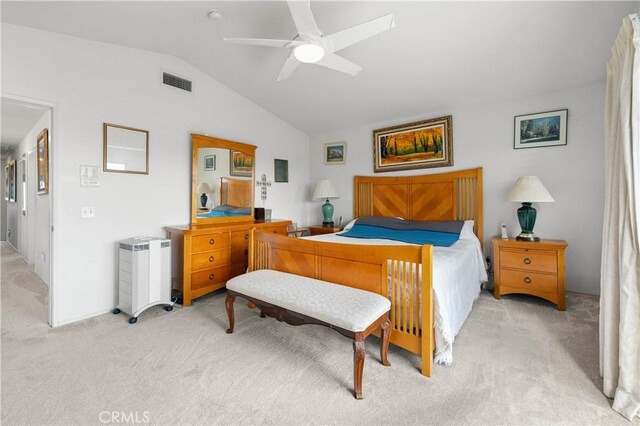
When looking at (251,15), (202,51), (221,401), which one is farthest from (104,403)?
(202,51)

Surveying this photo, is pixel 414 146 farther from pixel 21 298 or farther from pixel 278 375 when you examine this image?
pixel 21 298

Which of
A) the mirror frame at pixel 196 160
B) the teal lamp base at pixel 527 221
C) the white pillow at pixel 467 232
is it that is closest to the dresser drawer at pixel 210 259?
the mirror frame at pixel 196 160

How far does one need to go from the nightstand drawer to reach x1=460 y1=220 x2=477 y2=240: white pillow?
1.62ft

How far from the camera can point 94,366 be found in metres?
1.96

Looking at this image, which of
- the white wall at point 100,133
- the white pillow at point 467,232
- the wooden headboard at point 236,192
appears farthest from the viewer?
the wooden headboard at point 236,192

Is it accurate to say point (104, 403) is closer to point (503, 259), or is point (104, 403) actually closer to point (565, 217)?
point (503, 259)

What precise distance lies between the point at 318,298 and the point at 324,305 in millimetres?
115

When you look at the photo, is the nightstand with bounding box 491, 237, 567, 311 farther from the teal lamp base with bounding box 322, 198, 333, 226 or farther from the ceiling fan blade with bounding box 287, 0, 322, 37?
the ceiling fan blade with bounding box 287, 0, 322, 37

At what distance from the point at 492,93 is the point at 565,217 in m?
1.73

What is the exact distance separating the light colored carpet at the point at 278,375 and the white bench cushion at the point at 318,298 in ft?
1.47

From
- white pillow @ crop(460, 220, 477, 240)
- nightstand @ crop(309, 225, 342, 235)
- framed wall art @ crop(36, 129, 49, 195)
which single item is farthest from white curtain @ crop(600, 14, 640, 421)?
framed wall art @ crop(36, 129, 49, 195)

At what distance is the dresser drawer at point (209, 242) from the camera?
3.13 meters

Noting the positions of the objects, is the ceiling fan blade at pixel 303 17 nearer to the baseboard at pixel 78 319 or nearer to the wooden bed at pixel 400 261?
the wooden bed at pixel 400 261

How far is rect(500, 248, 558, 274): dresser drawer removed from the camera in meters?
2.95
